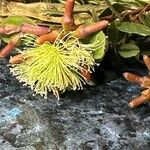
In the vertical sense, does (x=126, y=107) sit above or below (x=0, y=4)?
below

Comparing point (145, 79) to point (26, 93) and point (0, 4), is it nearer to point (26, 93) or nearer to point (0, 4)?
point (26, 93)

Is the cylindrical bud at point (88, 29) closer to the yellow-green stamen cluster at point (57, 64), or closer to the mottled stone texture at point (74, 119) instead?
the yellow-green stamen cluster at point (57, 64)

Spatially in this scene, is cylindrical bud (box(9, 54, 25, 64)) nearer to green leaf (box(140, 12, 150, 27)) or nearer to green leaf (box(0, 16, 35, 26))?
green leaf (box(0, 16, 35, 26))

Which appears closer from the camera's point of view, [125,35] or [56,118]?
[56,118]

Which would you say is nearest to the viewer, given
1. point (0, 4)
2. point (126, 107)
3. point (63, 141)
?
point (63, 141)

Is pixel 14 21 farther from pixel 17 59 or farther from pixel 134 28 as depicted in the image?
pixel 134 28

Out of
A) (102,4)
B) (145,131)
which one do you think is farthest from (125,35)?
(145,131)
